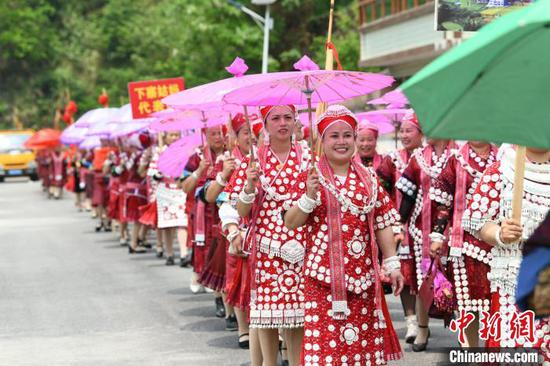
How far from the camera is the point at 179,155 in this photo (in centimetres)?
1185

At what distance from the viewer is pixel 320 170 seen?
6.73m

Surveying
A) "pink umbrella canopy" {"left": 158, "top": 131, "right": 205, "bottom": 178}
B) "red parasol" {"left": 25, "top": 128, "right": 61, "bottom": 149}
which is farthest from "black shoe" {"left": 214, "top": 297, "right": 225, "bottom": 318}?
"red parasol" {"left": 25, "top": 128, "right": 61, "bottom": 149}

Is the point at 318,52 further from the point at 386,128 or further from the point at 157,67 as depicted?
the point at 386,128

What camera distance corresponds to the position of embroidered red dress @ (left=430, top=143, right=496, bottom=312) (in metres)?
7.55

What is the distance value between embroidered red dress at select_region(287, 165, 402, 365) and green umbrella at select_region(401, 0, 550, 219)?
102 inches

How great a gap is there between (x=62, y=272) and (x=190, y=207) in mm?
3491

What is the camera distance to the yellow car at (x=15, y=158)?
51188 mm

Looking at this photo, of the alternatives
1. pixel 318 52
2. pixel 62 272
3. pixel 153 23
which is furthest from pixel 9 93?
pixel 62 272

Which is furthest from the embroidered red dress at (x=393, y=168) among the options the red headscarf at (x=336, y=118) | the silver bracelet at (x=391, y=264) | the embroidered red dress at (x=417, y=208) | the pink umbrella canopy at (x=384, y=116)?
the silver bracelet at (x=391, y=264)

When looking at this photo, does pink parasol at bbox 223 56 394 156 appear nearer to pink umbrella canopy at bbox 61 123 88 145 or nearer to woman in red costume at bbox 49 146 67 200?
pink umbrella canopy at bbox 61 123 88 145

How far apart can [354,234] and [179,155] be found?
538 centimetres

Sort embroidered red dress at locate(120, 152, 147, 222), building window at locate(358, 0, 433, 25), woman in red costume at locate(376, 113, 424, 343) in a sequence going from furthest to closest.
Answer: building window at locate(358, 0, 433, 25), embroidered red dress at locate(120, 152, 147, 222), woman in red costume at locate(376, 113, 424, 343)

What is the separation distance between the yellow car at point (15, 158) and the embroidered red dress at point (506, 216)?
45.6 metres

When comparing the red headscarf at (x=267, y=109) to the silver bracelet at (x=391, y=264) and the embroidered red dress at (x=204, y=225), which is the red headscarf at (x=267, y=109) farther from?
the embroidered red dress at (x=204, y=225)
